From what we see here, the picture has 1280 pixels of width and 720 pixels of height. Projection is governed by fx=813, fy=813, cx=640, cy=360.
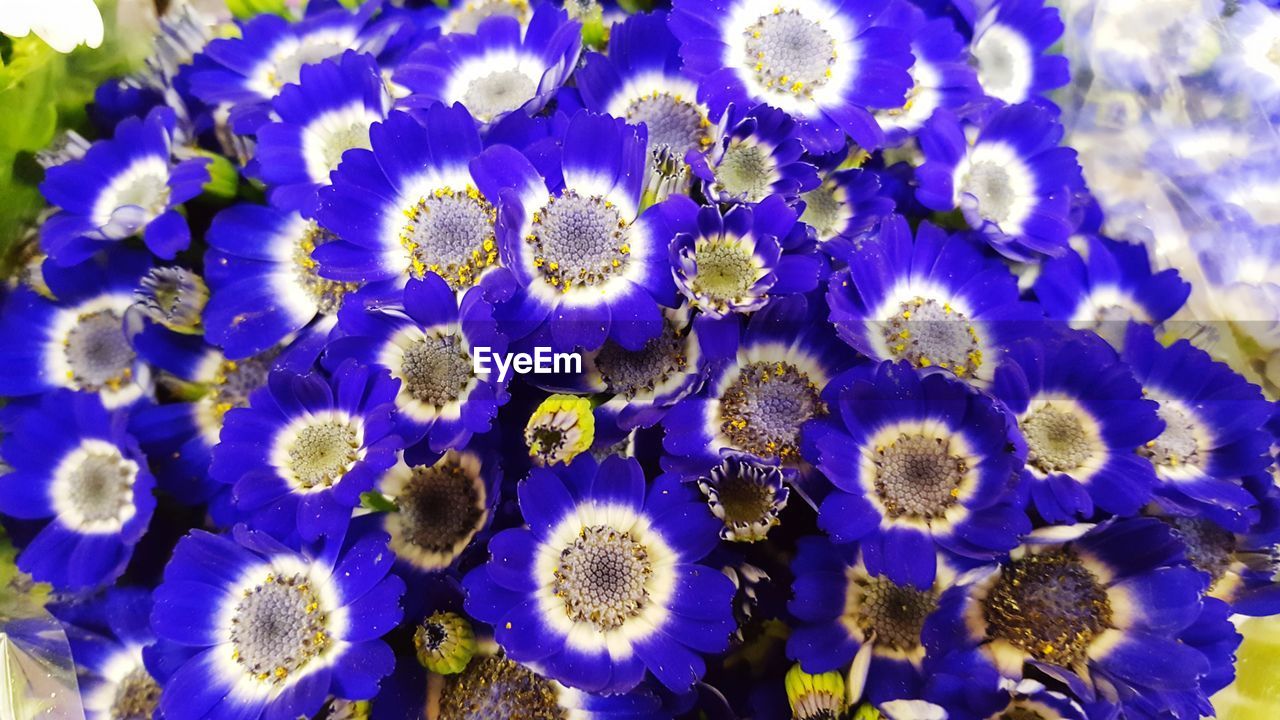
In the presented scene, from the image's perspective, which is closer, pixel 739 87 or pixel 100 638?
pixel 739 87

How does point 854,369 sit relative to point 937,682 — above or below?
above

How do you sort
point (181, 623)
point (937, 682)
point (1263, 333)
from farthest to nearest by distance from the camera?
1. point (1263, 333)
2. point (181, 623)
3. point (937, 682)

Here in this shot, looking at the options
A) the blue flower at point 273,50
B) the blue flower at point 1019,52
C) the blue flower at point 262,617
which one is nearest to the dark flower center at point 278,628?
the blue flower at point 262,617

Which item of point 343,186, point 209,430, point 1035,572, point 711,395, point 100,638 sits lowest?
point 100,638

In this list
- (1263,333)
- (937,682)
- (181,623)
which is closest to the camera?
(937,682)

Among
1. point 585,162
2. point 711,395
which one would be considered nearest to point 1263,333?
point 711,395

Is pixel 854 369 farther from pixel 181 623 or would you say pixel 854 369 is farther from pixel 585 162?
pixel 181 623
